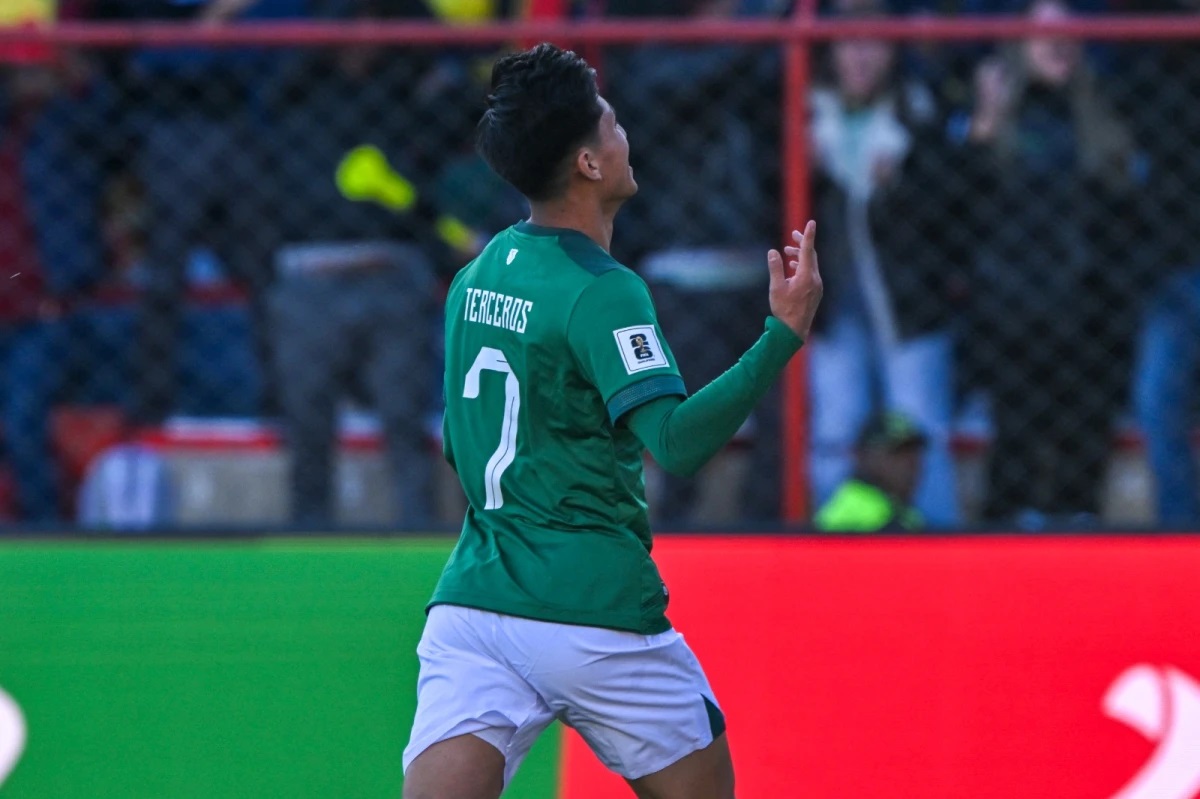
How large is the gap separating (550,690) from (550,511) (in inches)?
11.9

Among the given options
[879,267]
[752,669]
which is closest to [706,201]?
[879,267]

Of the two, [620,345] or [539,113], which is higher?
[539,113]

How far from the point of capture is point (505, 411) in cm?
273

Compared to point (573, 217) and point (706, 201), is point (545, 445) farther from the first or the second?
point (706, 201)

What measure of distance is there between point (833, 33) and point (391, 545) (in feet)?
6.19

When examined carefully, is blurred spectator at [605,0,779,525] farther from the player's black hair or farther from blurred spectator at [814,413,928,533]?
the player's black hair

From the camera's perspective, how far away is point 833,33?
4539mm

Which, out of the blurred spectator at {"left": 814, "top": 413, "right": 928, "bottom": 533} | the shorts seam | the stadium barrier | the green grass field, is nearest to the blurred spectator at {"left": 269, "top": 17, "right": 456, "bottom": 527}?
the green grass field

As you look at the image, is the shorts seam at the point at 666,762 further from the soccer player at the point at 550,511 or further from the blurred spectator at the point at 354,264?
the blurred spectator at the point at 354,264

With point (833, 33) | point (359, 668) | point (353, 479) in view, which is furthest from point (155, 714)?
point (833, 33)

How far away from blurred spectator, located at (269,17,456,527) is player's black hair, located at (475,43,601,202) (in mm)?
2381

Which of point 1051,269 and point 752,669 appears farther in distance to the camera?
point 1051,269

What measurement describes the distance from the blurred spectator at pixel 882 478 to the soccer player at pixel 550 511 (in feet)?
7.55

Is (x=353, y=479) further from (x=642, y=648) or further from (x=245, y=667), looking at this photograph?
(x=642, y=648)
